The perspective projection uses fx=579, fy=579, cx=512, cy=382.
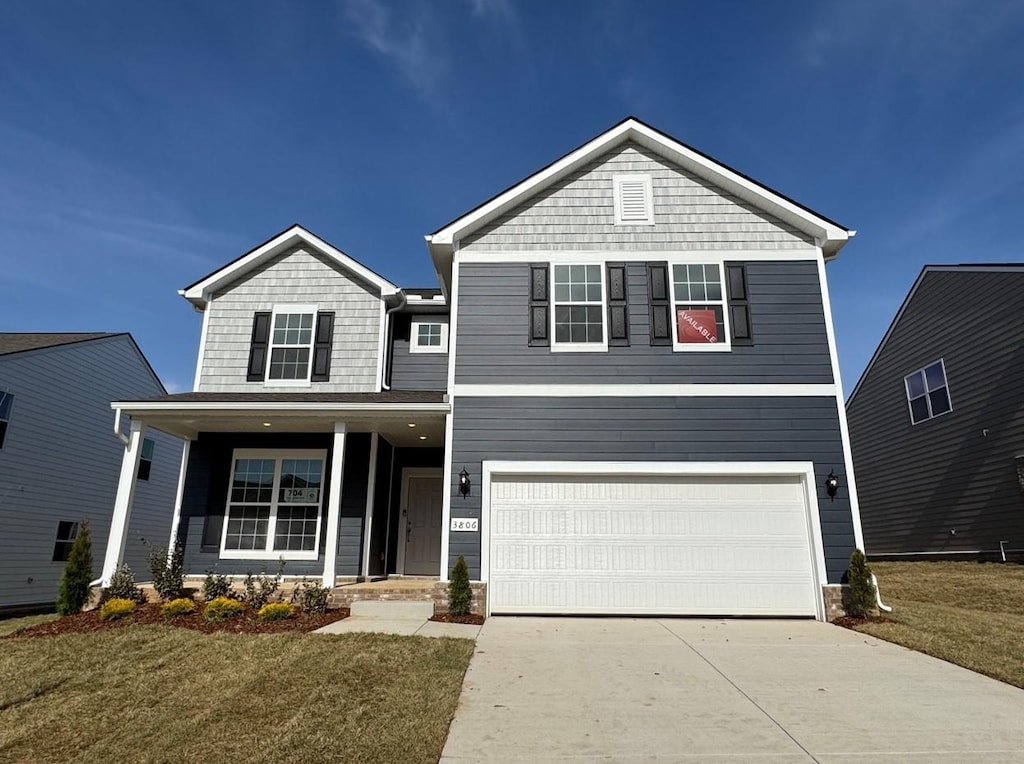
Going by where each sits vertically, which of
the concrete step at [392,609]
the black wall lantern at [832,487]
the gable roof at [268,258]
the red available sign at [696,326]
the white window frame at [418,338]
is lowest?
the concrete step at [392,609]

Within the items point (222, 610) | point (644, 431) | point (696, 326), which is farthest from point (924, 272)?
point (222, 610)


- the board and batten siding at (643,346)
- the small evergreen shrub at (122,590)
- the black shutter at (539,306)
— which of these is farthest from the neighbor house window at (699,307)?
the small evergreen shrub at (122,590)

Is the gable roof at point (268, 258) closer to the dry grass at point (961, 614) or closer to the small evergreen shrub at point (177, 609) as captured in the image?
the small evergreen shrub at point (177, 609)

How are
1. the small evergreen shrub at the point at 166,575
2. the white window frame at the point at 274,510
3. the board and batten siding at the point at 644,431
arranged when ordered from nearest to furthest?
the small evergreen shrub at the point at 166,575, the board and batten siding at the point at 644,431, the white window frame at the point at 274,510

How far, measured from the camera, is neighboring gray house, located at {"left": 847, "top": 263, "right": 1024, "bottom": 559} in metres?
13.0

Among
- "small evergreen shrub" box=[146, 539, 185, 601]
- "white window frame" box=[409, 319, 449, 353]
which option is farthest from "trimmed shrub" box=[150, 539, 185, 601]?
"white window frame" box=[409, 319, 449, 353]

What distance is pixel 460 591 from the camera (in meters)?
8.32

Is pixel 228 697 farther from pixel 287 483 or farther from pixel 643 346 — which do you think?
pixel 643 346

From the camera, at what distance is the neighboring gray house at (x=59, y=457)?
15078 mm

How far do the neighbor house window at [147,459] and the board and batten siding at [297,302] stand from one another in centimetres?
951

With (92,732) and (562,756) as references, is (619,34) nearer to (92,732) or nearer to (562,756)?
(562,756)

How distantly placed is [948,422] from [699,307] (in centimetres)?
972

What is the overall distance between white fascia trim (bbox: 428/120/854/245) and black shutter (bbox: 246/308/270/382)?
401cm

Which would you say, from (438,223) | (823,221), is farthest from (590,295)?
(823,221)
